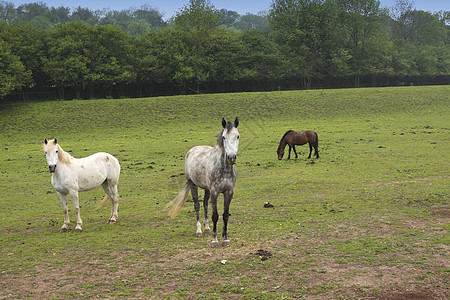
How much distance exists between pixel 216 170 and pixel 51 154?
4.05 metres

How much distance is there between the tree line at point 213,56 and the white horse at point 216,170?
142 ft

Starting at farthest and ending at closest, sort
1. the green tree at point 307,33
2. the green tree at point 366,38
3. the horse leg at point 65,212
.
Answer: the green tree at point 366,38 < the green tree at point 307,33 < the horse leg at point 65,212

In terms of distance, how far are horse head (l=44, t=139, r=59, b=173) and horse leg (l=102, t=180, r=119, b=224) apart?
1.70 meters

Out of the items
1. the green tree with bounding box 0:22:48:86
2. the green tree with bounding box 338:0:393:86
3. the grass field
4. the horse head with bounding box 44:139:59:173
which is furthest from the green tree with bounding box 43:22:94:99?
the horse head with bounding box 44:139:59:173

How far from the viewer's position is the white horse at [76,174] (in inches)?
384

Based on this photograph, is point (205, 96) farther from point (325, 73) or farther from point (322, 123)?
point (325, 73)

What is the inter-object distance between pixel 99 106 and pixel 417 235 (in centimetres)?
4299

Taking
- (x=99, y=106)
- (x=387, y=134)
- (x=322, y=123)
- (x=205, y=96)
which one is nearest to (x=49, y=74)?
(x=99, y=106)

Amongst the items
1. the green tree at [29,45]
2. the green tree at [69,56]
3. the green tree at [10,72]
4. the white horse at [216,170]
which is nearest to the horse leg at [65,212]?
the white horse at [216,170]

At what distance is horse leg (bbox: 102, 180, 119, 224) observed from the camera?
1069cm

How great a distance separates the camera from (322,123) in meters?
38.9

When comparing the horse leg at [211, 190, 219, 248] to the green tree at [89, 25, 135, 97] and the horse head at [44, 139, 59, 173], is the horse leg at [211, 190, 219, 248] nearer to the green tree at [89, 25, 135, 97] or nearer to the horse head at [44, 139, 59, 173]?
the horse head at [44, 139, 59, 173]

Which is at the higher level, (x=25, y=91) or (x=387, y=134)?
(x=25, y=91)

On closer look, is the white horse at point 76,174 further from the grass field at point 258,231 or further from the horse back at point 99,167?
the grass field at point 258,231
